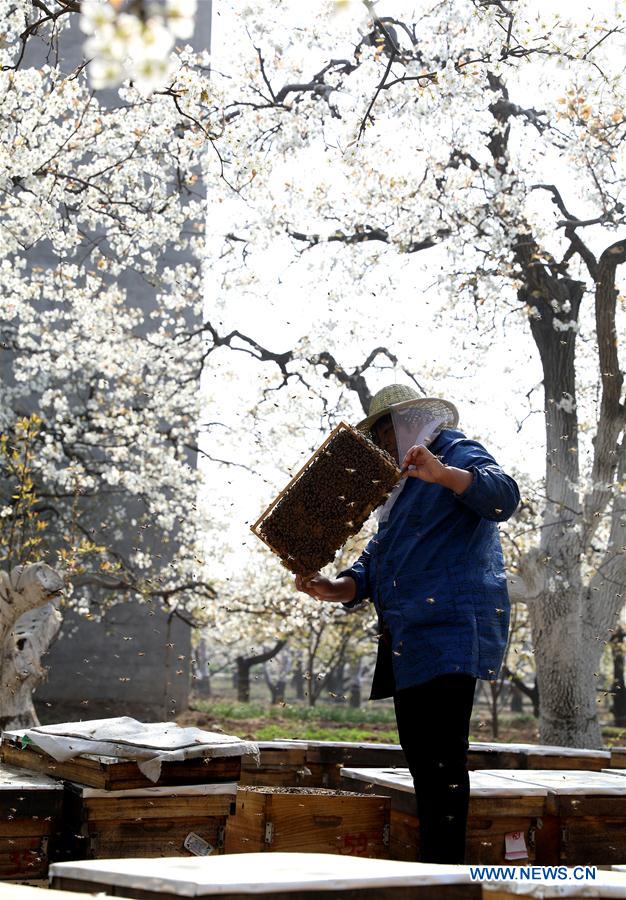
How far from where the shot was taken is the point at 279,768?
4.26 meters

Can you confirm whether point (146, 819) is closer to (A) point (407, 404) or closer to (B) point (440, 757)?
(B) point (440, 757)

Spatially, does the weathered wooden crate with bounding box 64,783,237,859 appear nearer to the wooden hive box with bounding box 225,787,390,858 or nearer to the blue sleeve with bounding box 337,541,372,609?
the wooden hive box with bounding box 225,787,390,858

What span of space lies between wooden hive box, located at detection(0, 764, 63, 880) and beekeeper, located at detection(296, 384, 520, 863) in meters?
1.12

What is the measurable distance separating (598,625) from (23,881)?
5838mm

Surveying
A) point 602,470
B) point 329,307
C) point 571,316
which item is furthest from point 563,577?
point 329,307

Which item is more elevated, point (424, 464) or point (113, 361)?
point (113, 361)

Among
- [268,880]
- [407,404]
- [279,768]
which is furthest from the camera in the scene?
[279,768]

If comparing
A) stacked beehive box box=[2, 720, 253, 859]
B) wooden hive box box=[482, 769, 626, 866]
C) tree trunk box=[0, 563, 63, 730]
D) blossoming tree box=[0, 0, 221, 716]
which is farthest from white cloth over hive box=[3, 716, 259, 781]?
blossoming tree box=[0, 0, 221, 716]

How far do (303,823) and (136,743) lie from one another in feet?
2.26

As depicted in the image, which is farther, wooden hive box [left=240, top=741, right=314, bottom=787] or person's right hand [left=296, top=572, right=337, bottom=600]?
wooden hive box [left=240, top=741, right=314, bottom=787]

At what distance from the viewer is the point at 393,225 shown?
8.92m

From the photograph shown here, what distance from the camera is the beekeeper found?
3000mm

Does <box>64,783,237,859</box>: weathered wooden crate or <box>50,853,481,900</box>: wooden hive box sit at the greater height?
<box>50,853,481,900</box>: wooden hive box

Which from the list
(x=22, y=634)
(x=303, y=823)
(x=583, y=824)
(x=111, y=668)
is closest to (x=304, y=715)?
(x=111, y=668)
